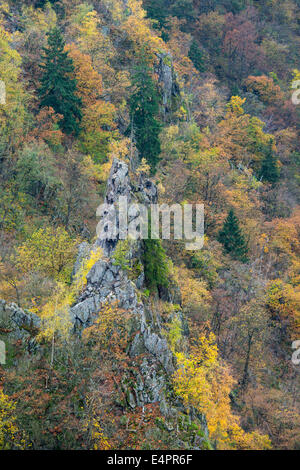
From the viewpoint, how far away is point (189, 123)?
189ft

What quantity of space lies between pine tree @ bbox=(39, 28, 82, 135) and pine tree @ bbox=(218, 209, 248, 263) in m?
20.5

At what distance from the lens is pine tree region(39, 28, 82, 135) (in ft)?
134

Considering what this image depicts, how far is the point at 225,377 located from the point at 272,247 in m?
24.9

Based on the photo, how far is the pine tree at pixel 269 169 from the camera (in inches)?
2438

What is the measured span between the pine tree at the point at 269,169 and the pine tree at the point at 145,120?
24423 millimetres

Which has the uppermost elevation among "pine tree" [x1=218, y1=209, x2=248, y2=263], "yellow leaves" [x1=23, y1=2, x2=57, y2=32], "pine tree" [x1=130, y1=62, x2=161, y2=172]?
"yellow leaves" [x1=23, y1=2, x2=57, y2=32]

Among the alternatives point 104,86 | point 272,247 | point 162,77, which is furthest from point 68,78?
point 272,247

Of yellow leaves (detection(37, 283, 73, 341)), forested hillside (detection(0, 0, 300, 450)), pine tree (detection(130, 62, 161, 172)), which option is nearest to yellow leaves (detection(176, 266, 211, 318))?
forested hillside (detection(0, 0, 300, 450))

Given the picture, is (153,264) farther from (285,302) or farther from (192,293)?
(285,302)

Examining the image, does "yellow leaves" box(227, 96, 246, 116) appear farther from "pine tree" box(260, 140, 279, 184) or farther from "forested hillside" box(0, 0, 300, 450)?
"pine tree" box(260, 140, 279, 184)

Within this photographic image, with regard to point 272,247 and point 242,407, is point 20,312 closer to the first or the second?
point 242,407

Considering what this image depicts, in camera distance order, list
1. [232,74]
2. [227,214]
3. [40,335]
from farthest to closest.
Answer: [232,74], [227,214], [40,335]

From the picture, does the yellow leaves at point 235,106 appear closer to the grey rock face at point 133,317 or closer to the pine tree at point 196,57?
the pine tree at point 196,57

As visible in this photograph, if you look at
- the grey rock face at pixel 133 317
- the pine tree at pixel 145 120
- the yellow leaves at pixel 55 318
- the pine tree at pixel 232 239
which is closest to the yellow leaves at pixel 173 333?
the grey rock face at pixel 133 317
